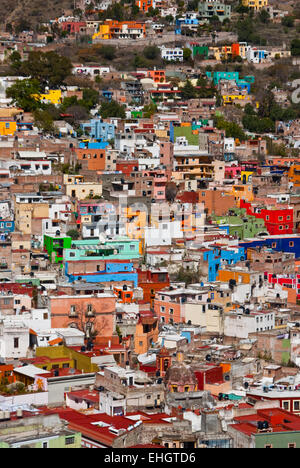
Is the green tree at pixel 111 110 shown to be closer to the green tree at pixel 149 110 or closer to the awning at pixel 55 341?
the green tree at pixel 149 110

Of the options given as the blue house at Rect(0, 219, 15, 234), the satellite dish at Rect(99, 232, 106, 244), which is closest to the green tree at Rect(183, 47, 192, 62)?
the blue house at Rect(0, 219, 15, 234)

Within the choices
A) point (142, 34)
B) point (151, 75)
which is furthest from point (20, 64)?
point (142, 34)

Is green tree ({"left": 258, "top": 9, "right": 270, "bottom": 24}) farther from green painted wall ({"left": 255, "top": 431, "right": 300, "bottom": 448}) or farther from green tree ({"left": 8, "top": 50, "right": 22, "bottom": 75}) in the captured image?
green painted wall ({"left": 255, "top": 431, "right": 300, "bottom": 448})

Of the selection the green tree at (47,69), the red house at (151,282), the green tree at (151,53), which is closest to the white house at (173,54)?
the green tree at (151,53)

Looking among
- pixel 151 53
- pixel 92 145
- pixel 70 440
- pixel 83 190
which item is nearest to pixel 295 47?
pixel 151 53

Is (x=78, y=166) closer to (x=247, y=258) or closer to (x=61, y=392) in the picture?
(x=247, y=258)

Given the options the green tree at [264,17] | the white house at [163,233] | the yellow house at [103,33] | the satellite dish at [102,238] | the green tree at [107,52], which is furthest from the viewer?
the green tree at [264,17]
